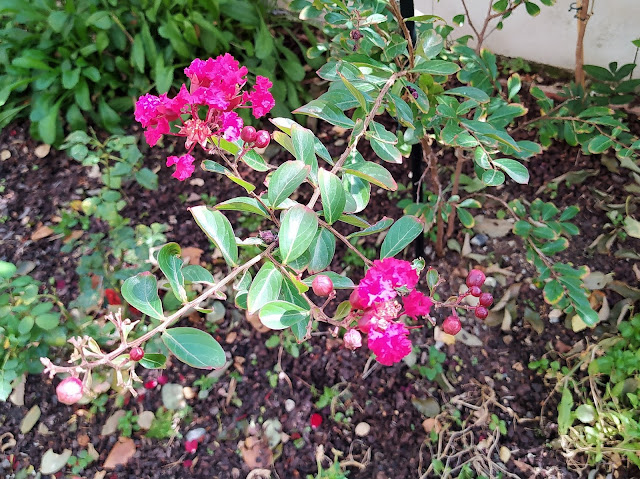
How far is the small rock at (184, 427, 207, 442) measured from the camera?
1714 mm

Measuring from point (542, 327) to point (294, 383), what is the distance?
0.81 m

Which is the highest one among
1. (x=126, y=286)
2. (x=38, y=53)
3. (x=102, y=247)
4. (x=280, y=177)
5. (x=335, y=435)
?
(x=280, y=177)

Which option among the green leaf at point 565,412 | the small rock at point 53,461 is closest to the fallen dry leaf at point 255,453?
the small rock at point 53,461

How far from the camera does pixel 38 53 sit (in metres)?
2.26

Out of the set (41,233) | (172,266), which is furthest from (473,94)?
(41,233)

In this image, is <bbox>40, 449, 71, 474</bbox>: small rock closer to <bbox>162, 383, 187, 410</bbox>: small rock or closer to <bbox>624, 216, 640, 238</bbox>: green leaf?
<bbox>162, 383, 187, 410</bbox>: small rock

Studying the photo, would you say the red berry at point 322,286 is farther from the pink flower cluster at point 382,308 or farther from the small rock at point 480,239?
the small rock at point 480,239

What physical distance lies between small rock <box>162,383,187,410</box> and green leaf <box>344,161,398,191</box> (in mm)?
1127

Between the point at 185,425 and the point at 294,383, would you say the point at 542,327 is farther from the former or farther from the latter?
the point at 185,425

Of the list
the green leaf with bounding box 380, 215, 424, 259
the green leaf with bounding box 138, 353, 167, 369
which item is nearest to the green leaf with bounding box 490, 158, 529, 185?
the green leaf with bounding box 380, 215, 424, 259

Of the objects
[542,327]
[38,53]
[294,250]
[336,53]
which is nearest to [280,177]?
[294,250]

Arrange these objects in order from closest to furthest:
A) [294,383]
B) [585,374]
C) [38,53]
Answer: [585,374] → [294,383] → [38,53]

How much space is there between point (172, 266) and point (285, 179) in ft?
0.77

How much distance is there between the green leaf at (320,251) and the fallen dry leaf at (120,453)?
1117 mm
